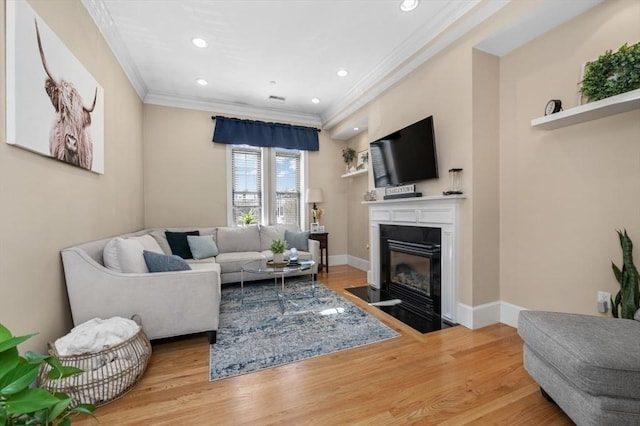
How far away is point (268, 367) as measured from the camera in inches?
75.4

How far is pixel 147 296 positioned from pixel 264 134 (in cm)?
344

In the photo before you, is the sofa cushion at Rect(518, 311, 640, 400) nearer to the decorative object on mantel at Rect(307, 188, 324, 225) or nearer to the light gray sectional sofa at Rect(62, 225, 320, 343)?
the light gray sectional sofa at Rect(62, 225, 320, 343)

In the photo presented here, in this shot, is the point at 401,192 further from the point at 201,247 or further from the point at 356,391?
the point at 201,247

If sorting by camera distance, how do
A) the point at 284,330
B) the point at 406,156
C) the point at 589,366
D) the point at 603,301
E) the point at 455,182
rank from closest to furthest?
1. the point at 589,366
2. the point at 603,301
3. the point at 284,330
4. the point at 455,182
5. the point at 406,156

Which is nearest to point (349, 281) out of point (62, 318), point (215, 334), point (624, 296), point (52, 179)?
point (215, 334)

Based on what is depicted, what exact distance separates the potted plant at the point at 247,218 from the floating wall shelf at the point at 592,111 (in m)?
4.05

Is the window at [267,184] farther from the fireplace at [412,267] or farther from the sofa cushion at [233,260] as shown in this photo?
the fireplace at [412,267]

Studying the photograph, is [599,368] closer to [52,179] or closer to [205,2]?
[52,179]

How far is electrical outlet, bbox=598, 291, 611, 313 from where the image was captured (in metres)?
1.94

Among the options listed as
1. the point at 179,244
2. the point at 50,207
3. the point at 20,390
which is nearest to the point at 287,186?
the point at 179,244

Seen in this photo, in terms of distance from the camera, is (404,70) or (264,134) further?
(264,134)

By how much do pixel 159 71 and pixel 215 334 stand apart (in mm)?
3413

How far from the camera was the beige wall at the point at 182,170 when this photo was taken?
13.9 feet

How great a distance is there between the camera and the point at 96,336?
165cm
